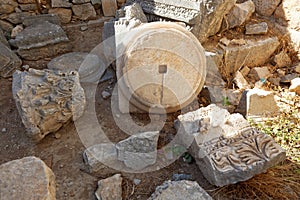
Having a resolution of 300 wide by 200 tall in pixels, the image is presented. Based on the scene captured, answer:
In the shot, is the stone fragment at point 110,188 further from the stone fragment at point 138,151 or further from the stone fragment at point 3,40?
the stone fragment at point 3,40

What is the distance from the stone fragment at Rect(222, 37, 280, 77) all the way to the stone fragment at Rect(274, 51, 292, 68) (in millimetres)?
127

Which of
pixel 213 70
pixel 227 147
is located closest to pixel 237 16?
pixel 213 70

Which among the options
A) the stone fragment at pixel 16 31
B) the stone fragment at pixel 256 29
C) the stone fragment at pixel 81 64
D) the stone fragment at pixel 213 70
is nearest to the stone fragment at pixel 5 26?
the stone fragment at pixel 16 31

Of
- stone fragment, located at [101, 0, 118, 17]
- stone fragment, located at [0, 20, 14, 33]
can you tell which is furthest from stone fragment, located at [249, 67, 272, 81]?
stone fragment, located at [0, 20, 14, 33]

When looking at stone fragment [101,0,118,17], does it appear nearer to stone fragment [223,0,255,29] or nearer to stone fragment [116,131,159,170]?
stone fragment [223,0,255,29]

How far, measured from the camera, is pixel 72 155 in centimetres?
287

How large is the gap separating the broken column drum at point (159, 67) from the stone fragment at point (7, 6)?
8.16ft

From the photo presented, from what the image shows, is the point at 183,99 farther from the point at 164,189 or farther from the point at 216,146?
the point at 164,189

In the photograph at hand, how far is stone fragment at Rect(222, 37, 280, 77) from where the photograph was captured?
403 cm

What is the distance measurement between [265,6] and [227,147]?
291cm

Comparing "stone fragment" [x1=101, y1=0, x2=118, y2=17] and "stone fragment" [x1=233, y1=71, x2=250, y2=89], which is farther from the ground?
"stone fragment" [x1=101, y1=0, x2=118, y2=17]

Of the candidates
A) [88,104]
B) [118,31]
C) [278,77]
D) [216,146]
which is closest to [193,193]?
[216,146]

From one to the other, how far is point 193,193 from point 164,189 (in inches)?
8.9

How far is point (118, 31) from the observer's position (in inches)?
131
